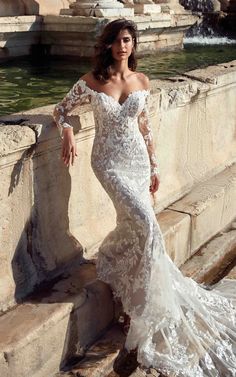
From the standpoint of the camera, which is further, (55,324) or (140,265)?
(140,265)

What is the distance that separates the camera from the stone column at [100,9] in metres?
12.3

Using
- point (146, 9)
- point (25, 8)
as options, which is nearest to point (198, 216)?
point (25, 8)

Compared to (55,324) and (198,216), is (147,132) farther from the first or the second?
(55,324)

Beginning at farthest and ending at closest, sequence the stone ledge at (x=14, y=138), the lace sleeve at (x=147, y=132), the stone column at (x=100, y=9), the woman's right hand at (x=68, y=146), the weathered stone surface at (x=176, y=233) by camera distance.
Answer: the stone column at (x=100, y=9)
the weathered stone surface at (x=176, y=233)
the lace sleeve at (x=147, y=132)
the woman's right hand at (x=68, y=146)
the stone ledge at (x=14, y=138)

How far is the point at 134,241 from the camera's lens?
3408mm

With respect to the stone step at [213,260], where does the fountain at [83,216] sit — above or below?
above

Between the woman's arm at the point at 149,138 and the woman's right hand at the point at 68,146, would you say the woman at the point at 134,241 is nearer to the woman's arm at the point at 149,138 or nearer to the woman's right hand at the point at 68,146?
the woman's right hand at the point at 68,146

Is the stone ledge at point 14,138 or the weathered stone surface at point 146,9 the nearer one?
the stone ledge at point 14,138

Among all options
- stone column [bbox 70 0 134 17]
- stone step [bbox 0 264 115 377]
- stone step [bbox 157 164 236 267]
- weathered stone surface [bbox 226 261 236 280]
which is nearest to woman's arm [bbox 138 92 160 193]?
stone step [bbox 157 164 236 267]

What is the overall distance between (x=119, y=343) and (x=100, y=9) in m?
9.78

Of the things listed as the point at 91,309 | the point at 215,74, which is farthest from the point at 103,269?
the point at 215,74

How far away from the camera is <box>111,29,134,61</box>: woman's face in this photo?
11.3ft

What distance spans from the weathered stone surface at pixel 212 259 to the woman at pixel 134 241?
83 centimetres

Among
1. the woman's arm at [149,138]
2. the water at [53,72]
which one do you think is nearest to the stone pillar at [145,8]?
the water at [53,72]
